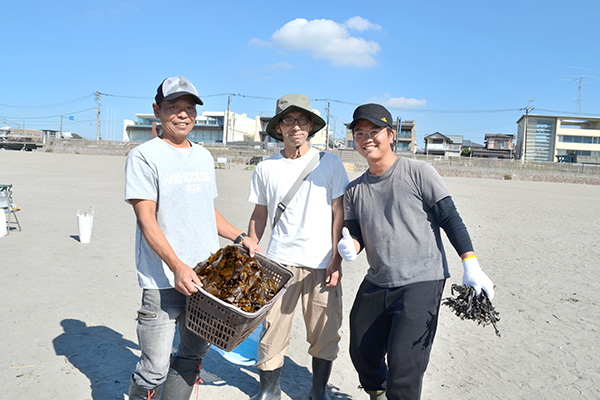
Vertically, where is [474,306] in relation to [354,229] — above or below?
below

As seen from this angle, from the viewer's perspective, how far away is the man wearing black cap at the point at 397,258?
2.74m

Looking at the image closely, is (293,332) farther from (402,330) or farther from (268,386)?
(402,330)

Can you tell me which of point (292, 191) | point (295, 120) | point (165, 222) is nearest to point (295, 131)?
point (295, 120)

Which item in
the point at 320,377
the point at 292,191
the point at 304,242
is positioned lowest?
the point at 320,377

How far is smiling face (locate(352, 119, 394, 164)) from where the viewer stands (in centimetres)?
294

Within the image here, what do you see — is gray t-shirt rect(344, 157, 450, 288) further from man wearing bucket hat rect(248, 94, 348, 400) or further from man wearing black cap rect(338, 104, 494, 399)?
man wearing bucket hat rect(248, 94, 348, 400)

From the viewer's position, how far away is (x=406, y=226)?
284 cm

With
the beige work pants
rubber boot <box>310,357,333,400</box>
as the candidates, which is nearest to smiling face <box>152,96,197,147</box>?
the beige work pants

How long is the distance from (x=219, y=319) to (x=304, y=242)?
99 centimetres

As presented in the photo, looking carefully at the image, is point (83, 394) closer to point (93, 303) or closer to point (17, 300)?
point (93, 303)

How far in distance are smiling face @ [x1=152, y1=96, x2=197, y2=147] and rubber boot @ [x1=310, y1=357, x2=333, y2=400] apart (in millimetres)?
1892

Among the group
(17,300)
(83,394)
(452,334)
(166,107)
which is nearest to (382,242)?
(166,107)

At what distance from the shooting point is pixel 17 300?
5.51 meters

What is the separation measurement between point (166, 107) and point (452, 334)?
404cm
